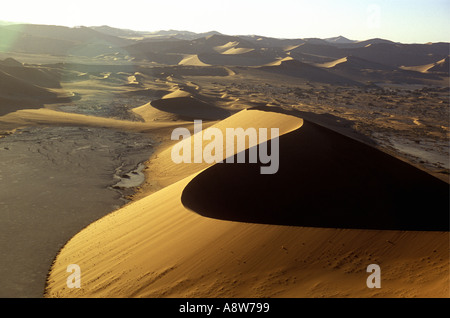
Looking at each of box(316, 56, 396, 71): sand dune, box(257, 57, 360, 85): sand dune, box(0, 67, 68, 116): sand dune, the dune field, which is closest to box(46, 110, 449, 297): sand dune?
the dune field

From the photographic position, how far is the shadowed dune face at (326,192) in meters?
7.69

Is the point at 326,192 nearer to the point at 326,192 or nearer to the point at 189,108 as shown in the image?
the point at 326,192

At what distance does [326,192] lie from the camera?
8.46 meters

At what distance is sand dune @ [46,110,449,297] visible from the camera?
572 centimetres

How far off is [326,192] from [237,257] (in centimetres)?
296

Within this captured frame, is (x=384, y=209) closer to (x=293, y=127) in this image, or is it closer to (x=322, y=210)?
(x=322, y=210)

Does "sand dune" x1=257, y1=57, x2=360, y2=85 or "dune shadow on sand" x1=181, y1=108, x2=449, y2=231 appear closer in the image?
"dune shadow on sand" x1=181, y1=108, x2=449, y2=231

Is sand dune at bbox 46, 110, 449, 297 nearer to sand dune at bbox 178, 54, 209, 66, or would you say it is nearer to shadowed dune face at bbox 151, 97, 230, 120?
shadowed dune face at bbox 151, 97, 230, 120

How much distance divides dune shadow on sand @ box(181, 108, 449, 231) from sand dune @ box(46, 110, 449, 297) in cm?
10

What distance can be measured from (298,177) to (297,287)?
12.0 ft

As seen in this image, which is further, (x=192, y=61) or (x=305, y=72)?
(x=192, y=61)

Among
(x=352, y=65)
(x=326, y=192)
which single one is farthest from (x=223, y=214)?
(x=352, y=65)
